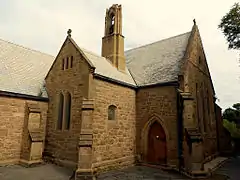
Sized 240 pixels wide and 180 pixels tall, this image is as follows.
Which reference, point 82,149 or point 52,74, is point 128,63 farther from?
point 82,149

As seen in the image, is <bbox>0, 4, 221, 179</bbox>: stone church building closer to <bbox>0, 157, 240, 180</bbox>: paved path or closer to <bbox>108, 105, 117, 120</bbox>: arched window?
<bbox>108, 105, 117, 120</bbox>: arched window

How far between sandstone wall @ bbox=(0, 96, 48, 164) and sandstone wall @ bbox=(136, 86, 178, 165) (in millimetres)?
8445

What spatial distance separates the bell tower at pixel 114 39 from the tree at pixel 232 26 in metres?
8.34

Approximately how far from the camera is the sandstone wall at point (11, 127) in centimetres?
1216

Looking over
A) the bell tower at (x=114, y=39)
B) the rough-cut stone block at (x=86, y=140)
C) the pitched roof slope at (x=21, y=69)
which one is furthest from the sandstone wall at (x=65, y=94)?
the bell tower at (x=114, y=39)

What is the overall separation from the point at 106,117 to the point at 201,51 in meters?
11.5

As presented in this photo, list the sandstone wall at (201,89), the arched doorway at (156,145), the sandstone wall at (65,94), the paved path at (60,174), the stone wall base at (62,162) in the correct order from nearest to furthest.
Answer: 1. the paved path at (60,174)
2. the stone wall base at (62,162)
3. the sandstone wall at (65,94)
4. the arched doorway at (156,145)
5. the sandstone wall at (201,89)

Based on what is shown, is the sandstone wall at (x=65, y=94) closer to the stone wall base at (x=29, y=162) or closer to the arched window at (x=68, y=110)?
the arched window at (x=68, y=110)

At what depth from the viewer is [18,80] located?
46.2ft

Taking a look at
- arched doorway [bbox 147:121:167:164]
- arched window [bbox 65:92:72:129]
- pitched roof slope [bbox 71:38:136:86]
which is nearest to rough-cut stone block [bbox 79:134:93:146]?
arched window [bbox 65:92:72:129]

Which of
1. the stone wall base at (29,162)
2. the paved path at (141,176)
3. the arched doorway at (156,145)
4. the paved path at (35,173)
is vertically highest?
the arched doorway at (156,145)

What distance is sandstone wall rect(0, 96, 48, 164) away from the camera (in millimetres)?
12164

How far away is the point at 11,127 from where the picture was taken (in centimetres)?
1262

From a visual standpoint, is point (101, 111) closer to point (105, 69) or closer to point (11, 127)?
point (105, 69)
